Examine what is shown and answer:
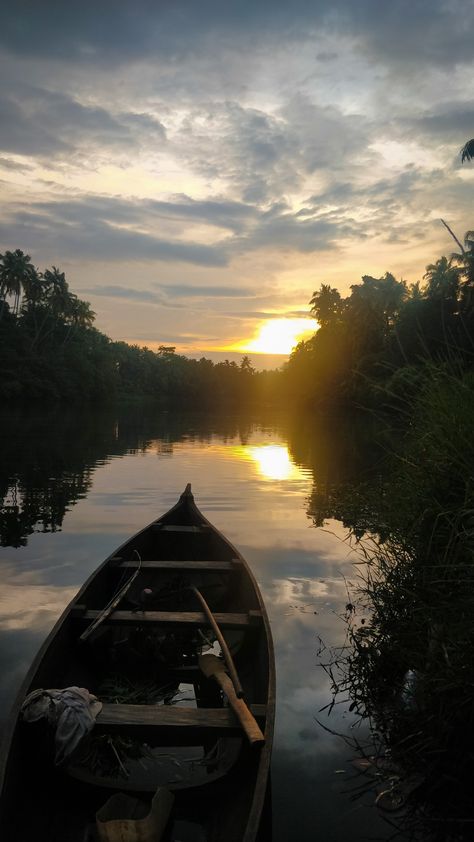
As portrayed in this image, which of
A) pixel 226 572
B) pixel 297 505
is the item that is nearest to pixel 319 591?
pixel 226 572

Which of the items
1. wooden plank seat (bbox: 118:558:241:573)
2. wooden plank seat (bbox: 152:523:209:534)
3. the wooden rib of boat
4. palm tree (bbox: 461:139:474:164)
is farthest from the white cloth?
palm tree (bbox: 461:139:474:164)

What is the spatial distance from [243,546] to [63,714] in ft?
25.7

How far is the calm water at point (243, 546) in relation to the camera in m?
4.52

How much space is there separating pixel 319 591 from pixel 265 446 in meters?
23.2

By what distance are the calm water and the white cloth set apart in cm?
130

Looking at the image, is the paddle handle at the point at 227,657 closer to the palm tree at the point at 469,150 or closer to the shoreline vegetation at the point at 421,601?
the shoreline vegetation at the point at 421,601

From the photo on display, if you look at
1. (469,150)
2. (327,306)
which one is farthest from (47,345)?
(469,150)

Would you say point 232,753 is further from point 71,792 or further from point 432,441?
point 432,441

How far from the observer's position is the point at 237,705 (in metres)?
4.09

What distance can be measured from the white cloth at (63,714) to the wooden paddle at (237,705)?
0.91 meters

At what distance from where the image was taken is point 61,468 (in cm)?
2083

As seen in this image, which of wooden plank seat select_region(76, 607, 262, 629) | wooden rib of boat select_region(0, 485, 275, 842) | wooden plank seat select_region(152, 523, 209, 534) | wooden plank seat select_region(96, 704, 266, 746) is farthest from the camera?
wooden plank seat select_region(152, 523, 209, 534)

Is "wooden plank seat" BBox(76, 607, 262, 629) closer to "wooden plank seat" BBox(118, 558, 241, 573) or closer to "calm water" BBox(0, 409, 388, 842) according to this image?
"calm water" BBox(0, 409, 388, 842)

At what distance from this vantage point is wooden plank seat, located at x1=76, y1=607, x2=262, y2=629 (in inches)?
228
